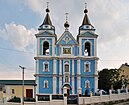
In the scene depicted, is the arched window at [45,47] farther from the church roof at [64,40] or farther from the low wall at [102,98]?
the low wall at [102,98]

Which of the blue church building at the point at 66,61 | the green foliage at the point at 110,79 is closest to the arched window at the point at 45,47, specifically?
the blue church building at the point at 66,61

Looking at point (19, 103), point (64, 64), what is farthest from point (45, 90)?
point (19, 103)

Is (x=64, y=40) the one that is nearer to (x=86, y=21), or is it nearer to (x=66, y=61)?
(x=66, y=61)

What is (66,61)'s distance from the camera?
52.2m

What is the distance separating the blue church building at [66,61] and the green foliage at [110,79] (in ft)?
29.7

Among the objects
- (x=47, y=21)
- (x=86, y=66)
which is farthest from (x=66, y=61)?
(x=47, y=21)

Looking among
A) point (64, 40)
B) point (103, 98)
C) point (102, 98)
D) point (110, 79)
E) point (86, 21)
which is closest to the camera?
point (102, 98)

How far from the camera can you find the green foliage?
58.9 m

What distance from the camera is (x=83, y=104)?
35.2m

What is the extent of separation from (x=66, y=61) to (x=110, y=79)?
12483 millimetres

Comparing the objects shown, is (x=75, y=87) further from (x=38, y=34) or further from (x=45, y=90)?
(x=38, y=34)

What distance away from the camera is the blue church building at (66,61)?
5106 centimetres

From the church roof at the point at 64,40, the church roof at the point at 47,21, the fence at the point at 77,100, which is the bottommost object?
the fence at the point at 77,100

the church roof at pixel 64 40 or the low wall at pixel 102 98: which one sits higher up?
the church roof at pixel 64 40
